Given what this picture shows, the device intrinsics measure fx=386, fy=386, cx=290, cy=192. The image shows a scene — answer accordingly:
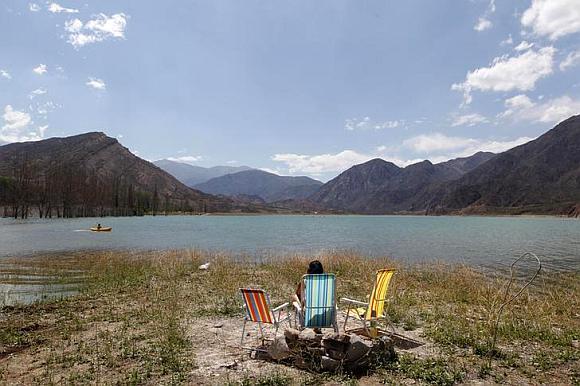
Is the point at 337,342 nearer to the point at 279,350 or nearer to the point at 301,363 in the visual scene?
the point at 301,363

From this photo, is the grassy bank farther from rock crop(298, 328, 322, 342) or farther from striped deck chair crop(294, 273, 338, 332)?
striped deck chair crop(294, 273, 338, 332)

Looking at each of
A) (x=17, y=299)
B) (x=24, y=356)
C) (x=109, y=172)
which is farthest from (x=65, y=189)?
(x=24, y=356)

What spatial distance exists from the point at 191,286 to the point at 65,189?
399 ft

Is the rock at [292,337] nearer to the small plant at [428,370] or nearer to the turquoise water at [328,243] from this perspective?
the small plant at [428,370]

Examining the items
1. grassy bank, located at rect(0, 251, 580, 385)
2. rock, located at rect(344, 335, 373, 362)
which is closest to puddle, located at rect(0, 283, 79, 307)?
grassy bank, located at rect(0, 251, 580, 385)

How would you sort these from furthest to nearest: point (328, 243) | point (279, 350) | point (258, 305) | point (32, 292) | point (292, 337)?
point (328, 243), point (32, 292), point (258, 305), point (292, 337), point (279, 350)

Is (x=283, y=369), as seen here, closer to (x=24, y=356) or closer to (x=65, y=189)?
(x=24, y=356)

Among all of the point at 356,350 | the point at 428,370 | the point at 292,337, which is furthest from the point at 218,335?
the point at 428,370

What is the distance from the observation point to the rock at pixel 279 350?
6.59 meters

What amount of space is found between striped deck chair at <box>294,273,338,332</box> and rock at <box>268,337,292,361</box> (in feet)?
1.78

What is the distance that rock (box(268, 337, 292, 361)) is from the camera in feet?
21.6

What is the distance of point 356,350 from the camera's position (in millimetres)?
6195

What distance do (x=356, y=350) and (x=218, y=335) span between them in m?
3.40

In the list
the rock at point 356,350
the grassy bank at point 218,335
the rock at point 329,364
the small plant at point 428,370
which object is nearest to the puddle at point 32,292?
the grassy bank at point 218,335
